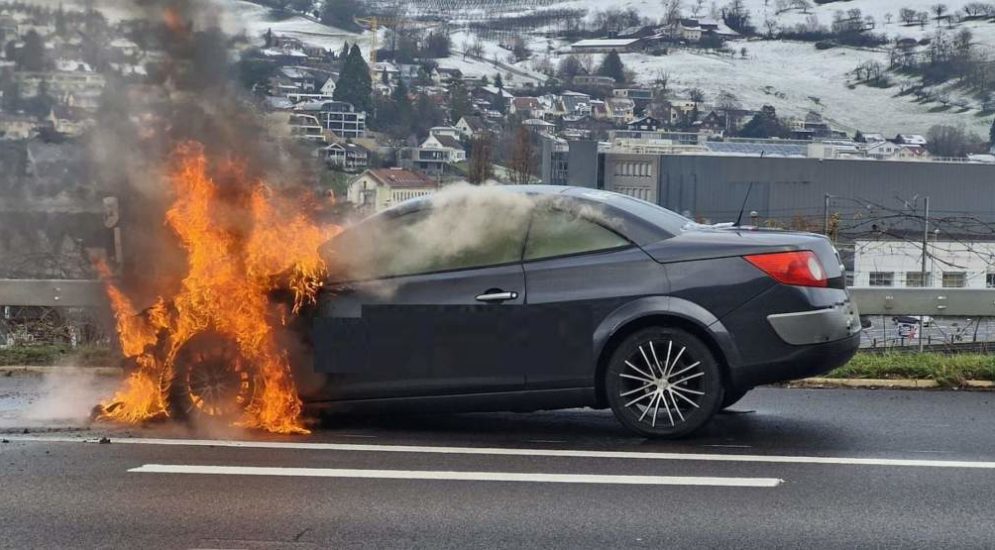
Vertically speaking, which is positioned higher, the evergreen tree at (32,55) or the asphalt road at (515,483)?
the evergreen tree at (32,55)

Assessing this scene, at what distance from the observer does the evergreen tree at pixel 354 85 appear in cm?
2975

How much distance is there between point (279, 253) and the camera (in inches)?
308

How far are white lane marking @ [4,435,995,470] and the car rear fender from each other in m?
0.57

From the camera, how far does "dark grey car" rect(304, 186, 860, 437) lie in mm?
7336

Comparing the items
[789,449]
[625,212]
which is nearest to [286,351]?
[625,212]

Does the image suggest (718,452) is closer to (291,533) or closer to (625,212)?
(625,212)

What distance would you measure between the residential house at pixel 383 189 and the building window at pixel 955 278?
7.63 metres

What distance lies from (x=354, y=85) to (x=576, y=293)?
2697 centimetres

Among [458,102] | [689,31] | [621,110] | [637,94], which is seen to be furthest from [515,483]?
[689,31]

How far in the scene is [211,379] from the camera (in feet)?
25.8

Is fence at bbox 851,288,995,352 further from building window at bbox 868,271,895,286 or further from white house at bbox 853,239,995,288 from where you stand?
building window at bbox 868,271,895,286

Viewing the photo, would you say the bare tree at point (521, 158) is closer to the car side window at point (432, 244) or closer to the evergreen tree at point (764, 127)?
the car side window at point (432, 244)

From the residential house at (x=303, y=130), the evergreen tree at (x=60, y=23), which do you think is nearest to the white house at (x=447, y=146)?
the residential house at (x=303, y=130)

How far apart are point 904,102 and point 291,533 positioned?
473 feet
